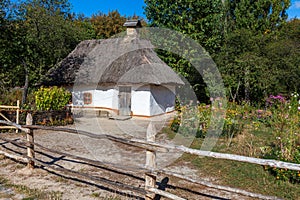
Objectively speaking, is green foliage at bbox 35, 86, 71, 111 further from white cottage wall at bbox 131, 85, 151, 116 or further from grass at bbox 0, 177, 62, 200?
grass at bbox 0, 177, 62, 200

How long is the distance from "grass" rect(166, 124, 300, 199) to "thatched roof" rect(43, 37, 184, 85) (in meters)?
7.04

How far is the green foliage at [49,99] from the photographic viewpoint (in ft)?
35.7

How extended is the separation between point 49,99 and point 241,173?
859 centimetres

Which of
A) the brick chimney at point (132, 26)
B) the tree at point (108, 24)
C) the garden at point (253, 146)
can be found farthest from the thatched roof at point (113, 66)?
the tree at point (108, 24)

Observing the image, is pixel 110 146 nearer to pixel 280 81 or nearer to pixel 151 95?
pixel 151 95

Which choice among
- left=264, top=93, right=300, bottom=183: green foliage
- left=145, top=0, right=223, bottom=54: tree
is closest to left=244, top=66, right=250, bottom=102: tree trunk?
left=145, top=0, right=223, bottom=54: tree

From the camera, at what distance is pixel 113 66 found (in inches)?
624

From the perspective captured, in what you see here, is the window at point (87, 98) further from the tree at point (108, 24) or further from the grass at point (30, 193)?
the tree at point (108, 24)

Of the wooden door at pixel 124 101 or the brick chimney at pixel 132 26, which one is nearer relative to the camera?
the wooden door at pixel 124 101

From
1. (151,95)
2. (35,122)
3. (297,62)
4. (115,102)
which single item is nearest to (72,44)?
(115,102)

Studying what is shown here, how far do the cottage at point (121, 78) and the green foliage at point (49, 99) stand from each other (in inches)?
152

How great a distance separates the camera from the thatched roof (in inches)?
571

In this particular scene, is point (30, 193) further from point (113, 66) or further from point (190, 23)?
point (190, 23)

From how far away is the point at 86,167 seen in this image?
5.81 m
